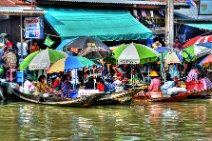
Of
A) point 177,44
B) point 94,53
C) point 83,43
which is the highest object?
point 177,44

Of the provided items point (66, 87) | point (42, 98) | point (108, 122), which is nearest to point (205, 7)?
Answer: point (66, 87)

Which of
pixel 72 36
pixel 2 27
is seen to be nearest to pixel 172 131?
pixel 72 36

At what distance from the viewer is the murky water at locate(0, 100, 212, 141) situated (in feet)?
48.6

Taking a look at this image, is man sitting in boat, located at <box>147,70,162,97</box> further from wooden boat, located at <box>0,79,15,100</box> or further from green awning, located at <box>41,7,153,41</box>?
wooden boat, located at <box>0,79,15,100</box>

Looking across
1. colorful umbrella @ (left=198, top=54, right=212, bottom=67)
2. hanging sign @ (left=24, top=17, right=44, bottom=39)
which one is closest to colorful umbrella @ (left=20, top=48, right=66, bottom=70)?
hanging sign @ (left=24, top=17, right=44, bottom=39)

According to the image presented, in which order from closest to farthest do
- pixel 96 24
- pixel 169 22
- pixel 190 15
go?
1. pixel 96 24
2. pixel 169 22
3. pixel 190 15

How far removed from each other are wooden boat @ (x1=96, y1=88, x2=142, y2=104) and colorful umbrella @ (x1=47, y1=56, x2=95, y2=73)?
1.23m

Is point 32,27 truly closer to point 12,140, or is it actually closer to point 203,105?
point 203,105

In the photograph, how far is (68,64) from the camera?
20.7 meters

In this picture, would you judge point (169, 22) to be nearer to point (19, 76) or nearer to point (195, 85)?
point (195, 85)

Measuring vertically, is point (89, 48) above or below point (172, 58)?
above

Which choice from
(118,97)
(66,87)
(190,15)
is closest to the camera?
(118,97)

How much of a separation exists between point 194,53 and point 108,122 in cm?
920

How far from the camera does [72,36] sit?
24.8 metres
